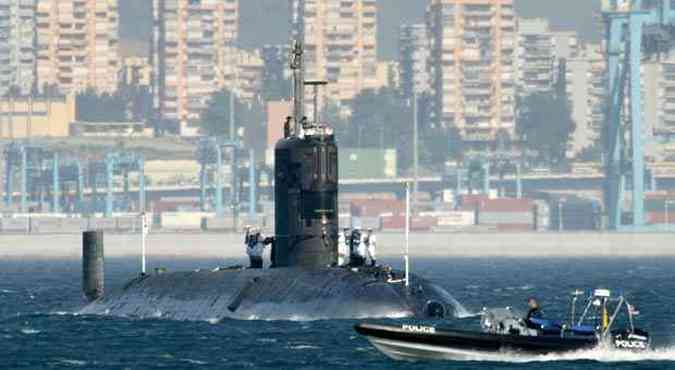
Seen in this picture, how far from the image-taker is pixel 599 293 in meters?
54.8

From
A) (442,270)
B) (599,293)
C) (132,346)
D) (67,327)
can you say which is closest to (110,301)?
(67,327)

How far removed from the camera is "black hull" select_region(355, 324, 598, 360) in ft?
180

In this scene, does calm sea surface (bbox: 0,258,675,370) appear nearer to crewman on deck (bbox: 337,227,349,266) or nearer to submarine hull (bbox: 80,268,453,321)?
submarine hull (bbox: 80,268,453,321)

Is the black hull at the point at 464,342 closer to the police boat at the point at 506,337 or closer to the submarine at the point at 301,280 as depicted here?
the police boat at the point at 506,337

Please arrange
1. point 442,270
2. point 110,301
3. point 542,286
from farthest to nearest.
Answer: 1. point 442,270
2. point 542,286
3. point 110,301

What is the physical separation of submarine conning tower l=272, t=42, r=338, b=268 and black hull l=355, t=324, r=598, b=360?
12938 mm

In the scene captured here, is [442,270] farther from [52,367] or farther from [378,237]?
[52,367]

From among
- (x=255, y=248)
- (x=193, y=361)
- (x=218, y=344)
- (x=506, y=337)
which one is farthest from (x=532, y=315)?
(x=255, y=248)

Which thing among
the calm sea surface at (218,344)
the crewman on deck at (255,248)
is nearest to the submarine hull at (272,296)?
the calm sea surface at (218,344)

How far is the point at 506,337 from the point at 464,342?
995mm

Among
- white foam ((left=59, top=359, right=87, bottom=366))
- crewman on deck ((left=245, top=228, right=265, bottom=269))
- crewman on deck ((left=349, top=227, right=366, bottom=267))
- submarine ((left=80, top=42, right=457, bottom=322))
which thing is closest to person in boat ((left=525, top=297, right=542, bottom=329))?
submarine ((left=80, top=42, right=457, bottom=322))

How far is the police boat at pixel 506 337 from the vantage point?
55.0m

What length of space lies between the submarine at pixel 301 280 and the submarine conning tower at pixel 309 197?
0.03 metres

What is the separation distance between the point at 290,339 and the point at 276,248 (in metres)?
8.08
